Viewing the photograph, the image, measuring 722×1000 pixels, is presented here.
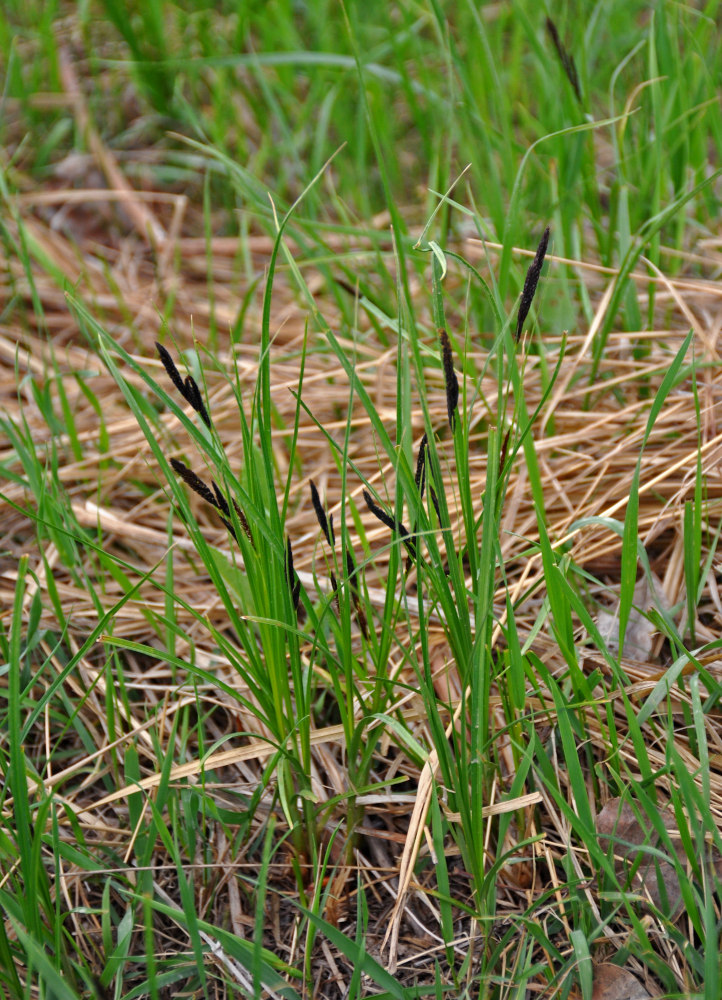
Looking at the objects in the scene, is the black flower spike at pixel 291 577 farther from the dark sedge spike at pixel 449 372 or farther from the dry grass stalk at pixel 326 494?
the dark sedge spike at pixel 449 372

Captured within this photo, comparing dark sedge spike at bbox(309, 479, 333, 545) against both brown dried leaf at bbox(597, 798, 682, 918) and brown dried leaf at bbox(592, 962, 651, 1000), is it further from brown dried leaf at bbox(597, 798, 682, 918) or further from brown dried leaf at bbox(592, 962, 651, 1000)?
brown dried leaf at bbox(592, 962, 651, 1000)

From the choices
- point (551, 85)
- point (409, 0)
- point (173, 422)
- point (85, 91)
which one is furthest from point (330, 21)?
point (173, 422)

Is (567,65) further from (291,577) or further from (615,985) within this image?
(615,985)

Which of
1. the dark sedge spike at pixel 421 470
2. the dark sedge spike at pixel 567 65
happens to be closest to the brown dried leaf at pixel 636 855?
the dark sedge spike at pixel 421 470

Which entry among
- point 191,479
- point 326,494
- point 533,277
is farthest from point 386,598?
point 326,494

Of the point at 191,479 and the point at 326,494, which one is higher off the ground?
the point at 191,479

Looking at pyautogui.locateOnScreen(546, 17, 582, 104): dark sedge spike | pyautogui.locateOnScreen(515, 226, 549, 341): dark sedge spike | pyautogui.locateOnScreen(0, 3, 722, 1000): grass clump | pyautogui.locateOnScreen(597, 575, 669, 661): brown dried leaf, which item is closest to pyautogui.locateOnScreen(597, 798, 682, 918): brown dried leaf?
pyautogui.locateOnScreen(0, 3, 722, 1000): grass clump

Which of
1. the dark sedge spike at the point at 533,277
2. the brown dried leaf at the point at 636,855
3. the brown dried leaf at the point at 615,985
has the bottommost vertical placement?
the brown dried leaf at the point at 615,985

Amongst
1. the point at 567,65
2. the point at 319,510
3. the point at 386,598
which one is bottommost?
the point at 386,598

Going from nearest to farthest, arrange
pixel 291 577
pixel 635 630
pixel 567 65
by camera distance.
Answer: pixel 291 577 → pixel 635 630 → pixel 567 65

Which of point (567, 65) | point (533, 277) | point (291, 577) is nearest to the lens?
point (533, 277)
